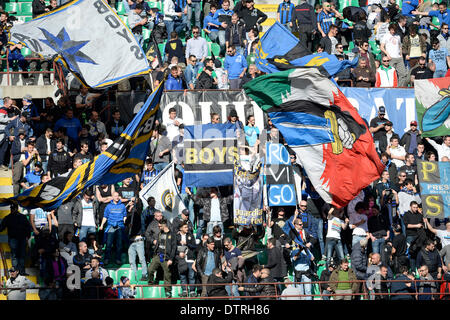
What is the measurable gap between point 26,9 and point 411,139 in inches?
506

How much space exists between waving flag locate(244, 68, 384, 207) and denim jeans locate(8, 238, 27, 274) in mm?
6309

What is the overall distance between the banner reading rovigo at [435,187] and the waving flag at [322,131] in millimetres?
1762

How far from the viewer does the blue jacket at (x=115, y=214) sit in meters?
27.0

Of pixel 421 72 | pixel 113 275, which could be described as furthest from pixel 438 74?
pixel 113 275

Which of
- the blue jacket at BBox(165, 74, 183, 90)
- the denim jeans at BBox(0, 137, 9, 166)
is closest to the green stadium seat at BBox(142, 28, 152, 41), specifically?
the blue jacket at BBox(165, 74, 183, 90)

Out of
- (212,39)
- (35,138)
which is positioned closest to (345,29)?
(212,39)

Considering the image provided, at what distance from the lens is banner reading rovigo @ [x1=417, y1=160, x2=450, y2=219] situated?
2767cm

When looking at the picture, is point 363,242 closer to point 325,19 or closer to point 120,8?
point 325,19

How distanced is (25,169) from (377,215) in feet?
27.3

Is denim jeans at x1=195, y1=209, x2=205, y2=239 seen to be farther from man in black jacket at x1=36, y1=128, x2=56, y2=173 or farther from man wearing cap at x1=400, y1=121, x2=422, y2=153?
man wearing cap at x1=400, y1=121, x2=422, y2=153

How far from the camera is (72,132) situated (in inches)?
1136

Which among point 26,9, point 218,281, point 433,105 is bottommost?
point 218,281

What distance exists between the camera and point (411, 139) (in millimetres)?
29531

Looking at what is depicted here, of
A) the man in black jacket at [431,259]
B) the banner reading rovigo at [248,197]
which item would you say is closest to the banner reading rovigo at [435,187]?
the man in black jacket at [431,259]
